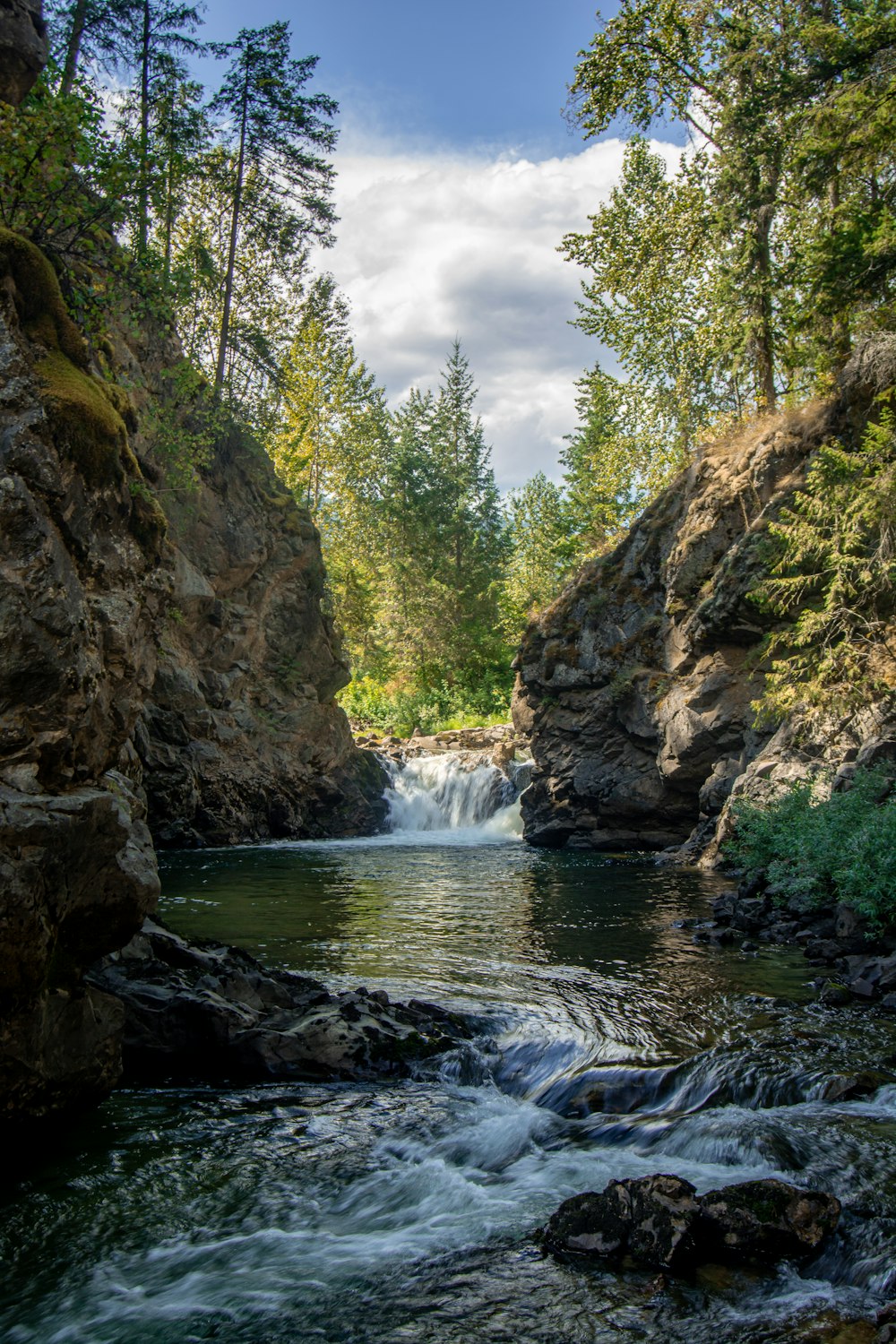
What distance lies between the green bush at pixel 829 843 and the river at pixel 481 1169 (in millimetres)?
1347

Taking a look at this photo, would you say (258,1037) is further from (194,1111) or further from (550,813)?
(550,813)

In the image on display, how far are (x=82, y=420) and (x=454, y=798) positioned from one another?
86.9 ft

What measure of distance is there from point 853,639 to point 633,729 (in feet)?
29.0

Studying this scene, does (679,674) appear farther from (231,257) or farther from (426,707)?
(426,707)

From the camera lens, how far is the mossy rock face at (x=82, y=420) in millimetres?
6551

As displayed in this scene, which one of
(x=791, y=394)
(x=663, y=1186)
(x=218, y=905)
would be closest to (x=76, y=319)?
(x=663, y=1186)

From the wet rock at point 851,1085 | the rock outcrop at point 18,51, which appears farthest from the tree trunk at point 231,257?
the wet rock at point 851,1085

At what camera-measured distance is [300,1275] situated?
182 inches

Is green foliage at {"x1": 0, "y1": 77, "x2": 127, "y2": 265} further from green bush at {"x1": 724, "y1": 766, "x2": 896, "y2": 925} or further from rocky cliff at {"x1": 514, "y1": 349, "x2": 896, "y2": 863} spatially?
rocky cliff at {"x1": 514, "y1": 349, "x2": 896, "y2": 863}

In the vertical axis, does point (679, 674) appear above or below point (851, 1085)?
above

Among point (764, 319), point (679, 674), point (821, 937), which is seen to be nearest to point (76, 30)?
point (764, 319)

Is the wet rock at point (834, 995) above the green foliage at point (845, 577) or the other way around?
the other way around

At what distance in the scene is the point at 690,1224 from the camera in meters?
4.56

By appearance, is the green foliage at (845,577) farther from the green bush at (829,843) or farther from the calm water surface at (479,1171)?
the calm water surface at (479,1171)
